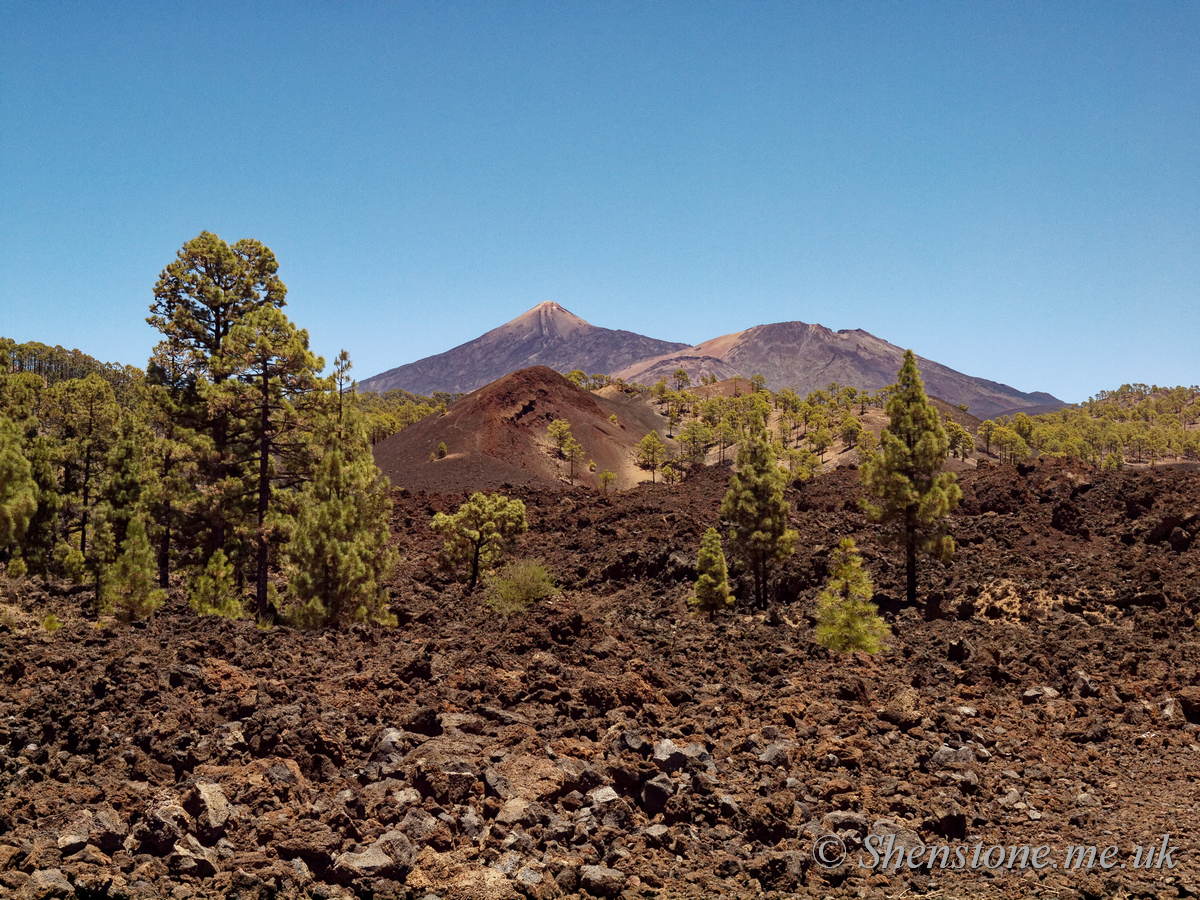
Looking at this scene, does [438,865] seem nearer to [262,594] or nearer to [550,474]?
[262,594]

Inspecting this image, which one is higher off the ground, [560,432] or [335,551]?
[560,432]

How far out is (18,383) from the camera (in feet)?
110

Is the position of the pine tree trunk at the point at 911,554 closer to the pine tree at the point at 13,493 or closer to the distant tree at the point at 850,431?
the pine tree at the point at 13,493

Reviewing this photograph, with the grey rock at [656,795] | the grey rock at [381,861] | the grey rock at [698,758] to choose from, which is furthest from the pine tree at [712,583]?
the grey rock at [381,861]

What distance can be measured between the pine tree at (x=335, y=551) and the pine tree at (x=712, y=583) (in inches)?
445

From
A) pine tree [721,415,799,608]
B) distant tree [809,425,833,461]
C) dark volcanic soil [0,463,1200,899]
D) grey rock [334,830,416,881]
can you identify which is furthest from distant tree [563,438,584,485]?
grey rock [334,830,416,881]

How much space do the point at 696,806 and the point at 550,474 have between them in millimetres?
80293

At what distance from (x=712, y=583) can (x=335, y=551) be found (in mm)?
13586

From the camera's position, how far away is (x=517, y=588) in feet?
101

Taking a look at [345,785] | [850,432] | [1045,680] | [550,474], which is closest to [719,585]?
[1045,680]

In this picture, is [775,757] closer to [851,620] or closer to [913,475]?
[851,620]

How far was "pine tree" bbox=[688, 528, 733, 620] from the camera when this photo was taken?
2808 centimetres

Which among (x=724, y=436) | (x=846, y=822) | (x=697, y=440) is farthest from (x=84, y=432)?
(x=724, y=436)

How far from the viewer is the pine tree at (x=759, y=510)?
28.5 m
